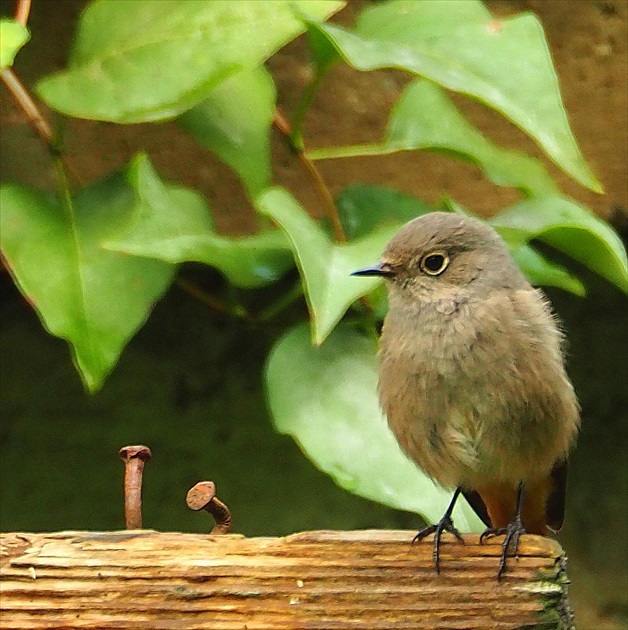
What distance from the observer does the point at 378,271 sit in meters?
1.59

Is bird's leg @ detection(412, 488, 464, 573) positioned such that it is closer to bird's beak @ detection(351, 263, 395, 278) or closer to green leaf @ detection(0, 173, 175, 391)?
bird's beak @ detection(351, 263, 395, 278)

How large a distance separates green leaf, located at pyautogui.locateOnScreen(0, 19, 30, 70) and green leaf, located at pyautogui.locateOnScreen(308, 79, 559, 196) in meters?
0.65

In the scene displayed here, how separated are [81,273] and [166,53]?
435 mm

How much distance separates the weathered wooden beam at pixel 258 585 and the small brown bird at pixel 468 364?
323 mm

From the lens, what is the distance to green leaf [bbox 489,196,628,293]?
5.89ft

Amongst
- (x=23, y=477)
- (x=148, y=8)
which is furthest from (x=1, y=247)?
(x=23, y=477)

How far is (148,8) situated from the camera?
187 cm

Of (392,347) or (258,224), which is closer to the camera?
(392,347)

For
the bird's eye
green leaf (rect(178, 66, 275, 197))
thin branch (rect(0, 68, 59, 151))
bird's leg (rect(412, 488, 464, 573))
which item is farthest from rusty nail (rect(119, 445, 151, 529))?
thin branch (rect(0, 68, 59, 151))

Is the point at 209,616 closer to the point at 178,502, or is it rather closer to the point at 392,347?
the point at 392,347

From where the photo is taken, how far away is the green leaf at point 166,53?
1.73 meters

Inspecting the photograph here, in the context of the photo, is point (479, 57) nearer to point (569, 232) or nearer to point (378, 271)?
point (569, 232)

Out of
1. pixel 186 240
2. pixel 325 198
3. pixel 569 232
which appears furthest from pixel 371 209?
pixel 186 240

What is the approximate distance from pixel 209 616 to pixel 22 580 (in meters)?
0.20
